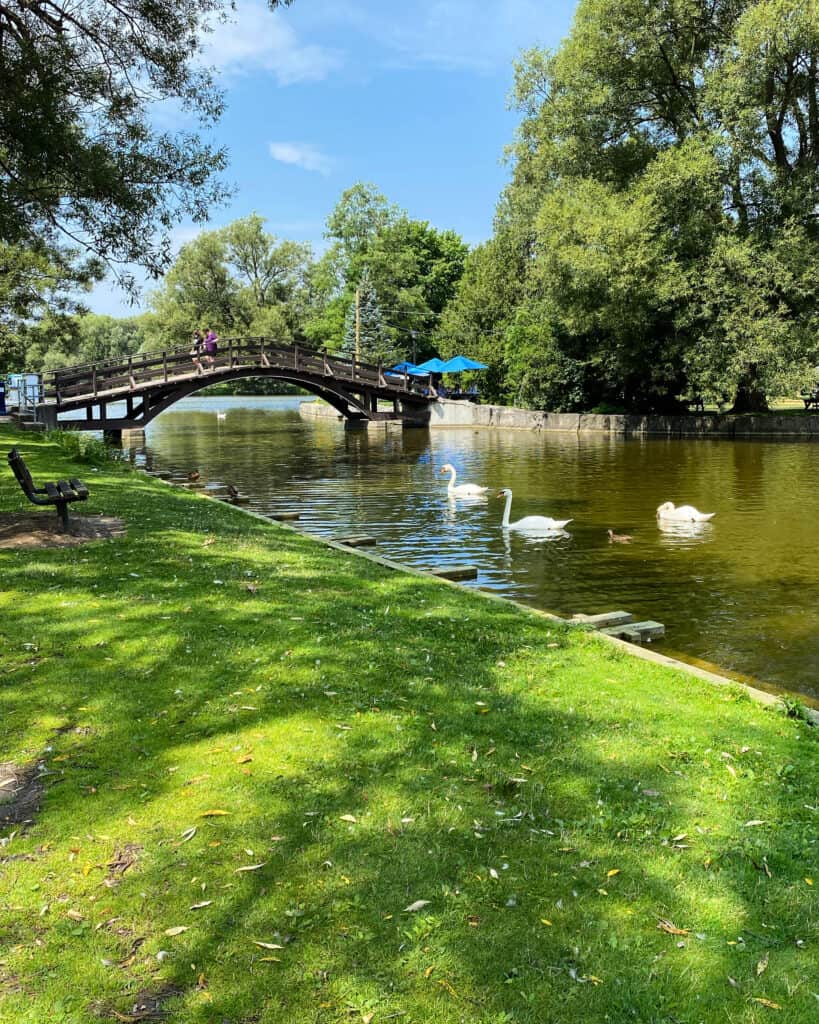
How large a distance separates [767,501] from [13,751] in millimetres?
17813

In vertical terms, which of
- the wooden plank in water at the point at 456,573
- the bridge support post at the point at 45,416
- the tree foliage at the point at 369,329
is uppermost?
the tree foliage at the point at 369,329

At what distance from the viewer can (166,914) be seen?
3.34 metres

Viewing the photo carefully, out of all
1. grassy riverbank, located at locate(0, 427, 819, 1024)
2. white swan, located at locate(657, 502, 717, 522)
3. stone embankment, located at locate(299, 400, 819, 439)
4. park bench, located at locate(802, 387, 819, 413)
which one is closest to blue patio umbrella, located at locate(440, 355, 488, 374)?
stone embankment, located at locate(299, 400, 819, 439)

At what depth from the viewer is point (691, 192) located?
3278 cm

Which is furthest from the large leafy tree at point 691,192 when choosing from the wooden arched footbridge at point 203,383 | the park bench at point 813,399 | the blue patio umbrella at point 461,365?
the wooden arched footbridge at point 203,383

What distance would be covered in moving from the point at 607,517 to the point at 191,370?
2572 cm

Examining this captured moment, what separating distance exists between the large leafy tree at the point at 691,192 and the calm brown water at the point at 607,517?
15.6 feet

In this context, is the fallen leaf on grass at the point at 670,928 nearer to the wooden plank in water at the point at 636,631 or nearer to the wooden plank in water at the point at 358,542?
the wooden plank in water at the point at 636,631

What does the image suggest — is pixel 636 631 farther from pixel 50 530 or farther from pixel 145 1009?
pixel 50 530

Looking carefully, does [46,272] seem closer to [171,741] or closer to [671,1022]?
[171,741]

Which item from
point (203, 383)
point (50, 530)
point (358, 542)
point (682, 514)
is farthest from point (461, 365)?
point (50, 530)

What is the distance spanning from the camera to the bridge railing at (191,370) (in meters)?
33.6

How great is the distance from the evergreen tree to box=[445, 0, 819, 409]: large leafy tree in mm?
32202

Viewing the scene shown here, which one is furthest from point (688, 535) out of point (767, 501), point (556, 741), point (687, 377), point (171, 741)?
point (687, 377)
